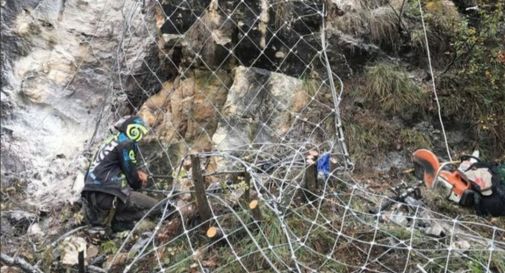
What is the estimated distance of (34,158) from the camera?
15.4 ft

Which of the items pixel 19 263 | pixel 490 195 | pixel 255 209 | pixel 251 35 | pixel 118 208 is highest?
pixel 251 35

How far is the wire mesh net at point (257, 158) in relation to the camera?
339 cm

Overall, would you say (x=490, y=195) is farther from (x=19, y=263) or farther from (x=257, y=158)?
(x=19, y=263)

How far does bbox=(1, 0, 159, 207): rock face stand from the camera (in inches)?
185

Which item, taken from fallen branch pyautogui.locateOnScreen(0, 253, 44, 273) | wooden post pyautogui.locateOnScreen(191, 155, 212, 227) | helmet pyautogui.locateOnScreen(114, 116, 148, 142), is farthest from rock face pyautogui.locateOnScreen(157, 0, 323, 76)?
fallen branch pyautogui.locateOnScreen(0, 253, 44, 273)

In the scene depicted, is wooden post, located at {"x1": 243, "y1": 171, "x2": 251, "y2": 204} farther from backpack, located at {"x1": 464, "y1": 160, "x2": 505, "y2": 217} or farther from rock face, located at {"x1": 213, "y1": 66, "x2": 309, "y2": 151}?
backpack, located at {"x1": 464, "y1": 160, "x2": 505, "y2": 217}

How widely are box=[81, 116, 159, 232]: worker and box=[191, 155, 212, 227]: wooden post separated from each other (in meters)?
0.61

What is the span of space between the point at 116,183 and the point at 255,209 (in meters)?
1.17

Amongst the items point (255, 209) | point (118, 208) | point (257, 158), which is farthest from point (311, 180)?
point (118, 208)

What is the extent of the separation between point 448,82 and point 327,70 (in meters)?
1.10

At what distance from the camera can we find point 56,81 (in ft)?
16.5

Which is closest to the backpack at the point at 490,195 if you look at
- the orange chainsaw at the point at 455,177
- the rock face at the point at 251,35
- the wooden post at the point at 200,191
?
the orange chainsaw at the point at 455,177

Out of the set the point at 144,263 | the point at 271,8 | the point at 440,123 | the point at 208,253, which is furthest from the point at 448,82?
the point at 144,263

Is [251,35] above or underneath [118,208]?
above
